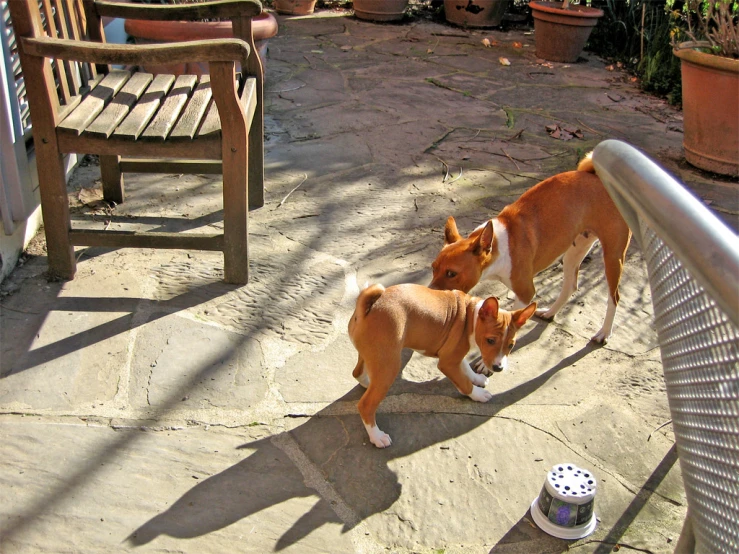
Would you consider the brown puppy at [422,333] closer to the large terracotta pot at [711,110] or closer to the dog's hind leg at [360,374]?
the dog's hind leg at [360,374]

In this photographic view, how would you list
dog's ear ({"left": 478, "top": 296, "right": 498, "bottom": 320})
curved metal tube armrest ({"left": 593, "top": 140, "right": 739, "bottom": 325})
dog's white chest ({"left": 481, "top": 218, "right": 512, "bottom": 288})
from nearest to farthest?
Result: 1. curved metal tube armrest ({"left": 593, "top": 140, "right": 739, "bottom": 325})
2. dog's ear ({"left": 478, "top": 296, "right": 498, "bottom": 320})
3. dog's white chest ({"left": 481, "top": 218, "right": 512, "bottom": 288})

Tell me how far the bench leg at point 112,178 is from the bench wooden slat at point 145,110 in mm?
547

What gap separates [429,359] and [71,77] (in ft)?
7.74

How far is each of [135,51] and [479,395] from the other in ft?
6.74

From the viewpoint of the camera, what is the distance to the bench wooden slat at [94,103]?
3098 millimetres

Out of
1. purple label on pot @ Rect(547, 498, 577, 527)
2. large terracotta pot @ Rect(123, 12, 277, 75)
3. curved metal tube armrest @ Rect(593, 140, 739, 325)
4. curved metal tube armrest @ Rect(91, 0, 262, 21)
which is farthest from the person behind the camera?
large terracotta pot @ Rect(123, 12, 277, 75)

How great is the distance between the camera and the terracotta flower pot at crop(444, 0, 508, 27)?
9.52 metres

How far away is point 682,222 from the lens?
2.87ft

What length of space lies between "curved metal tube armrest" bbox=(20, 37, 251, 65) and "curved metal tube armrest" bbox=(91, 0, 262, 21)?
95cm

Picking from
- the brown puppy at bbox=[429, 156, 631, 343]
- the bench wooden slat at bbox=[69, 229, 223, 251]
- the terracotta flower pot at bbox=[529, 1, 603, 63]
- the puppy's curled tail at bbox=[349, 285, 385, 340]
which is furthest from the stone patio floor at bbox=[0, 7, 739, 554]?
the terracotta flower pot at bbox=[529, 1, 603, 63]

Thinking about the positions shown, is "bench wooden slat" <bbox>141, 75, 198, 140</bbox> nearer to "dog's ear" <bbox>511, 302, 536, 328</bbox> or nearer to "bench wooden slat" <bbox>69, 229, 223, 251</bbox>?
"bench wooden slat" <bbox>69, 229, 223, 251</bbox>

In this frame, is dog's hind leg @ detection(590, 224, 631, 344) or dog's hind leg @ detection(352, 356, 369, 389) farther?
dog's hind leg @ detection(590, 224, 631, 344)

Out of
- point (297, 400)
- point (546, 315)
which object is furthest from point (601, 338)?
point (297, 400)

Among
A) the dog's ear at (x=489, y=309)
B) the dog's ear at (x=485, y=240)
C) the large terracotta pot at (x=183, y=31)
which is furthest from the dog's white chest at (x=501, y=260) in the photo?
the large terracotta pot at (x=183, y=31)
